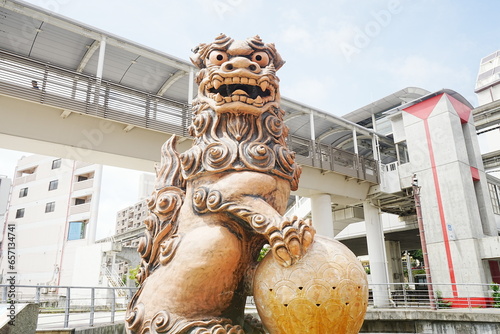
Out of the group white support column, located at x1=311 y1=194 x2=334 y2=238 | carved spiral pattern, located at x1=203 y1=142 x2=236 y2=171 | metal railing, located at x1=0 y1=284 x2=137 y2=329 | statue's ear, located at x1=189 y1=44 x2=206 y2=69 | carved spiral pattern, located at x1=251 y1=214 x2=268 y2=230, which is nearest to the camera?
carved spiral pattern, located at x1=251 y1=214 x2=268 y2=230

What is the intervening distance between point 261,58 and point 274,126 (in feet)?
1.89

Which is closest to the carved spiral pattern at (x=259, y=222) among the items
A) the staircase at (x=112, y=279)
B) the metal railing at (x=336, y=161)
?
the metal railing at (x=336, y=161)

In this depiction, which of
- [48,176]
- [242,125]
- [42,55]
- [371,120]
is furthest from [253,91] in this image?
[48,176]

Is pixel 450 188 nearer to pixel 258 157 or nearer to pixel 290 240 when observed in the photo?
pixel 258 157

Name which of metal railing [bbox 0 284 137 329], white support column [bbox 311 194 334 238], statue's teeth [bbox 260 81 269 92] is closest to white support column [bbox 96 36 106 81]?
Result: metal railing [bbox 0 284 137 329]

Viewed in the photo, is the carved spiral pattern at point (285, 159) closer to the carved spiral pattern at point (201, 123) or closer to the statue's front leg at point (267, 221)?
the statue's front leg at point (267, 221)

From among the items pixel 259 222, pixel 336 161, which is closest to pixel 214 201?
pixel 259 222

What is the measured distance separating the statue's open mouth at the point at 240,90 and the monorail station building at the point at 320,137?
3783 mm

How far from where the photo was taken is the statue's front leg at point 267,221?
7.43ft

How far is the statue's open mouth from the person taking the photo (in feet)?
9.43

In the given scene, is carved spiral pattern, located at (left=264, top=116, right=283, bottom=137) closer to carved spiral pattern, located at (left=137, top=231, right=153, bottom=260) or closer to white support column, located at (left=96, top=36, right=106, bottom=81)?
carved spiral pattern, located at (left=137, top=231, right=153, bottom=260)

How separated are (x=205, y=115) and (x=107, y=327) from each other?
4.76 m

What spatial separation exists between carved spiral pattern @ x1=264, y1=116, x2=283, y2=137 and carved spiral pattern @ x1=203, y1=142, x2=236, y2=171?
0.41 meters

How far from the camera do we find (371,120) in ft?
69.6
